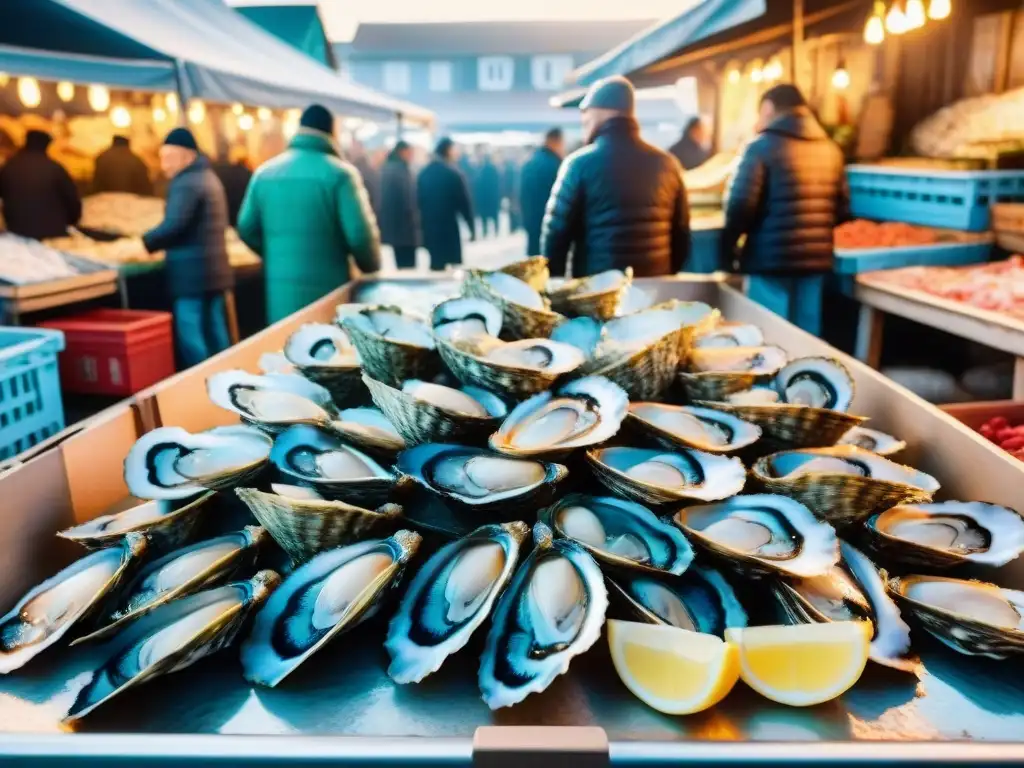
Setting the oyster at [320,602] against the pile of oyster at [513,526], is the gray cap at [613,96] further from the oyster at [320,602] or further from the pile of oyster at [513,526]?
the oyster at [320,602]

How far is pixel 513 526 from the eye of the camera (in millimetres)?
1153

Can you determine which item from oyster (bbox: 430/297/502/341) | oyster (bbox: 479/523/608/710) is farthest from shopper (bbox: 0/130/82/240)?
oyster (bbox: 479/523/608/710)

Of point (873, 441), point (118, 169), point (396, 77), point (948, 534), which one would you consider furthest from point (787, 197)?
point (396, 77)

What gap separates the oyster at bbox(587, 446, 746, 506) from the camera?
1194 mm

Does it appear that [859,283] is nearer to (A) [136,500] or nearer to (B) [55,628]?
(A) [136,500]

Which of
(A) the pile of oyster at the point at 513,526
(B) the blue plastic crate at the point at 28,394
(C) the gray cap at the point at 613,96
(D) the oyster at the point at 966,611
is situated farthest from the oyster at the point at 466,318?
(C) the gray cap at the point at 613,96

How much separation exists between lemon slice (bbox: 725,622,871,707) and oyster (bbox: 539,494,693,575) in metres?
0.16

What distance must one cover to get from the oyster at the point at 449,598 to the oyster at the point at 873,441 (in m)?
0.77

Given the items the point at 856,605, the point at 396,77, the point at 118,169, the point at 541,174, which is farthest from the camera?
the point at 396,77

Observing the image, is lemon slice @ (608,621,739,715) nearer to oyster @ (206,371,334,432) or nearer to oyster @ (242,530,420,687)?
oyster @ (242,530,420,687)

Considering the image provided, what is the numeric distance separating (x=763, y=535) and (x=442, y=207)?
714cm

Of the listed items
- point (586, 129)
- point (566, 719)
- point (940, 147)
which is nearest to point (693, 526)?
point (566, 719)

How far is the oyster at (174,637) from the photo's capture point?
3.14 feet

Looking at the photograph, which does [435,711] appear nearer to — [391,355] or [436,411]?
[436,411]
